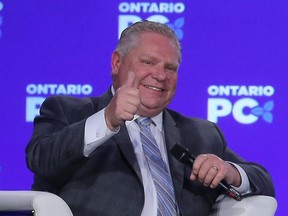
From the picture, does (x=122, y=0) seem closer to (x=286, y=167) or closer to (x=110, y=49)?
(x=110, y=49)

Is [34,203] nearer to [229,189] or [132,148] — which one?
[132,148]

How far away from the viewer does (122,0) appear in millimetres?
3555

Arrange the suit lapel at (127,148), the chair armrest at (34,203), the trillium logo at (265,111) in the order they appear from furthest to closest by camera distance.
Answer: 1. the trillium logo at (265,111)
2. the suit lapel at (127,148)
3. the chair armrest at (34,203)

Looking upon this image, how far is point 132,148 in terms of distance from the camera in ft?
8.06

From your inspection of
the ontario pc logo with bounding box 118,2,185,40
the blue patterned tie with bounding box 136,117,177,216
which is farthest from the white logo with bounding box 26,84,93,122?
the blue patterned tie with bounding box 136,117,177,216

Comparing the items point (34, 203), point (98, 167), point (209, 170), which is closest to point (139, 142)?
point (98, 167)

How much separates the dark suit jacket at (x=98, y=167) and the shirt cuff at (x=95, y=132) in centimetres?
2

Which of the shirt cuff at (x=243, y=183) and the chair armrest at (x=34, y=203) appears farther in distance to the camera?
the shirt cuff at (x=243, y=183)

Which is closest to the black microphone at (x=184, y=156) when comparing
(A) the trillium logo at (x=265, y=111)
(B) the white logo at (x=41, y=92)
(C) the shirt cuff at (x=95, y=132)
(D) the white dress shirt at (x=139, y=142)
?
(D) the white dress shirt at (x=139, y=142)

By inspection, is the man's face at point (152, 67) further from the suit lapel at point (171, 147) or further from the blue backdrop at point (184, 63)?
the blue backdrop at point (184, 63)

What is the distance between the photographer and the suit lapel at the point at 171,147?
2.51 m

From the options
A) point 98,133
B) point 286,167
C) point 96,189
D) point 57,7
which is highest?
point 57,7

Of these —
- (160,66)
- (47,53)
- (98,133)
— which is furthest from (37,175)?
(47,53)

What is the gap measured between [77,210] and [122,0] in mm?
1447
